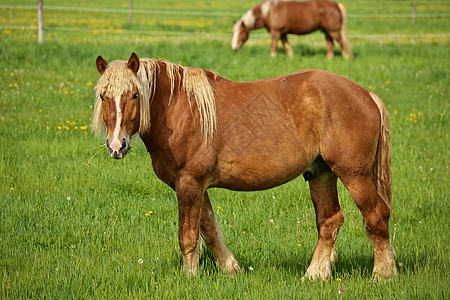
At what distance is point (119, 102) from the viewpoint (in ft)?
13.0

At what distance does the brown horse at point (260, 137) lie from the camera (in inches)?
173

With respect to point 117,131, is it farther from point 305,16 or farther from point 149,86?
point 305,16

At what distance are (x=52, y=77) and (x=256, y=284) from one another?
9589 millimetres

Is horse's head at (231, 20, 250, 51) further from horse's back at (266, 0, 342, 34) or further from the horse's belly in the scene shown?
the horse's belly

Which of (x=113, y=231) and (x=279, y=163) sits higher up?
(x=279, y=163)

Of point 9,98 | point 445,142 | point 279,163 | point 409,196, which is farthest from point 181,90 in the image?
point 9,98

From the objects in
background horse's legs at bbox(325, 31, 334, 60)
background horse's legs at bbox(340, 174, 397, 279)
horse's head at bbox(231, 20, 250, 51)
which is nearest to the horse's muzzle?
background horse's legs at bbox(340, 174, 397, 279)

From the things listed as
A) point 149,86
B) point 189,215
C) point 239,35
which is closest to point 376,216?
point 189,215

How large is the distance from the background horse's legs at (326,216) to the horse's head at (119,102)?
1.89 metres

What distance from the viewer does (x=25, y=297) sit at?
417cm

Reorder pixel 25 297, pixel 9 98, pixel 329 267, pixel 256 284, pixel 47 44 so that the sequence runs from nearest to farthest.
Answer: pixel 25 297
pixel 256 284
pixel 329 267
pixel 9 98
pixel 47 44

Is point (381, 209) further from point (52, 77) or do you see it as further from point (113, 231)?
point (52, 77)

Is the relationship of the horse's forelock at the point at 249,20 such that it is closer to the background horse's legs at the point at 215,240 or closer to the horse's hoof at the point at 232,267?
the background horse's legs at the point at 215,240

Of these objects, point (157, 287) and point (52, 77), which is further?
point (52, 77)
